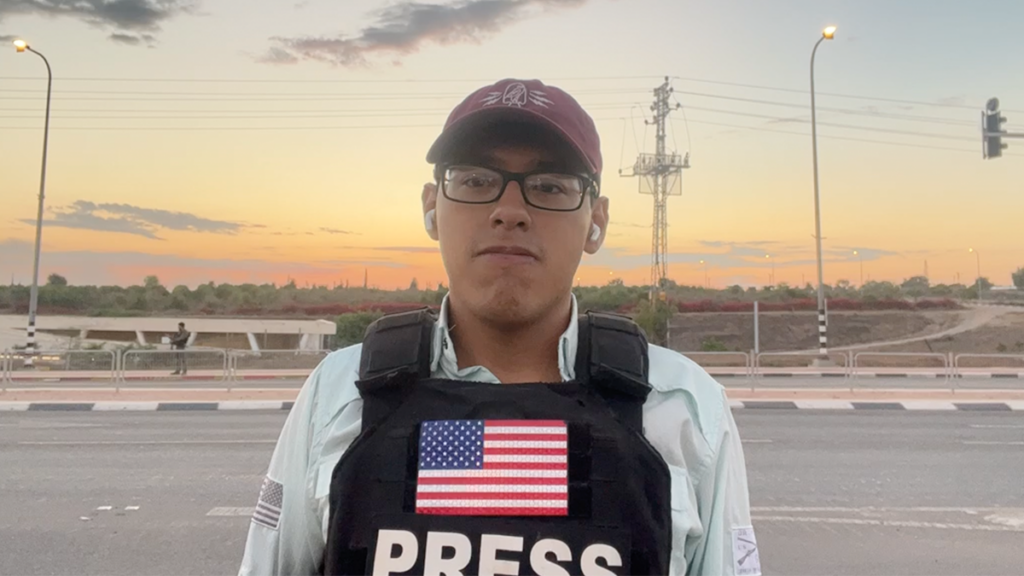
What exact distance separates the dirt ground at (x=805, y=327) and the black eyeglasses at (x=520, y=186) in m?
37.8

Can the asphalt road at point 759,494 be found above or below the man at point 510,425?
below

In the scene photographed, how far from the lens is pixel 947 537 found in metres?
5.48

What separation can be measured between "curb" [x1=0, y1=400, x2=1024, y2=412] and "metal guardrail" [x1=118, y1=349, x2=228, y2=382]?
8.57 feet

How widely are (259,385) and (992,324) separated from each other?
131 feet

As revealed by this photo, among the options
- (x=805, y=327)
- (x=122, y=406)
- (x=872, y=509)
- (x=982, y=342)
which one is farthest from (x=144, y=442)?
(x=982, y=342)

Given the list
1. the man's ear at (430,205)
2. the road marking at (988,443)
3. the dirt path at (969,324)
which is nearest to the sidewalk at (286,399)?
the road marking at (988,443)

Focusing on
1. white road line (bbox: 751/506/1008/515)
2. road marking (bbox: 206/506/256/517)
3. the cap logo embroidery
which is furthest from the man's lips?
white road line (bbox: 751/506/1008/515)

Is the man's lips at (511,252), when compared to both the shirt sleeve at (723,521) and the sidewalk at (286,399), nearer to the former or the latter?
the shirt sleeve at (723,521)

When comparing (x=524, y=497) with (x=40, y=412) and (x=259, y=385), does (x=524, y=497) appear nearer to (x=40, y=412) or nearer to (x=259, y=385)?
(x=40, y=412)

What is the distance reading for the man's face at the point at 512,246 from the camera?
1.66 m

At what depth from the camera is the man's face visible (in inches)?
65.5

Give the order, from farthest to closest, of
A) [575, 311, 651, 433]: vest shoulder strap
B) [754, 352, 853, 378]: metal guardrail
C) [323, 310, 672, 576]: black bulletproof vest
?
[754, 352, 853, 378]: metal guardrail
[575, 311, 651, 433]: vest shoulder strap
[323, 310, 672, 576]: black bulletproof vest

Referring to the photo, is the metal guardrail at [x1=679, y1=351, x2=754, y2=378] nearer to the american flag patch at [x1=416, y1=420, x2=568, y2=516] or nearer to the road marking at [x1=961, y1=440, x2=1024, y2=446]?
the road marking at [x1=961, y1=440, x2=1024, y2=446]

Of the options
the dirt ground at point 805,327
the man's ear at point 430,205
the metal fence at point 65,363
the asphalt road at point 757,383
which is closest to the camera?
the man's ear at point 430,205
